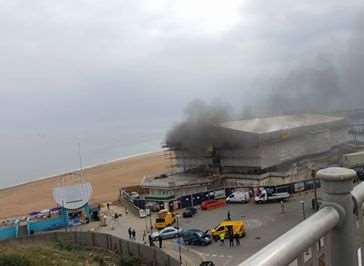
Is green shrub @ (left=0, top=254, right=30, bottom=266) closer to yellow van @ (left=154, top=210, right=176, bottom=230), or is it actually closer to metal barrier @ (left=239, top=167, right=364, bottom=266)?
yellow van @ (left=154, top=210, right=176, bottom=230)

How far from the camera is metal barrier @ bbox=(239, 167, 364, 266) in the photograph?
193 centimetres

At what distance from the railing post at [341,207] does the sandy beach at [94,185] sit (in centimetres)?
3440

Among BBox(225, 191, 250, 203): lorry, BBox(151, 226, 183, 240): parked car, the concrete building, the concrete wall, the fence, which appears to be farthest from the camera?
the concrete wall

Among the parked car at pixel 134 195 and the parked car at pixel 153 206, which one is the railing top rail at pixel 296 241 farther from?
the parked car at pixel 134 195

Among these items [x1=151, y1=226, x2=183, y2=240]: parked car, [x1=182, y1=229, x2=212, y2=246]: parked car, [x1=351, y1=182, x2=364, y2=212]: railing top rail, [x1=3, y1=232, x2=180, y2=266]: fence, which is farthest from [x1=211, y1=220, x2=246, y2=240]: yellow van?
[x1=351, y1=182, x2=364, y2=212]: railing top rail

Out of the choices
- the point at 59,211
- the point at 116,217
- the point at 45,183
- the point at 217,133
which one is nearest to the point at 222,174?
the point at 217,133

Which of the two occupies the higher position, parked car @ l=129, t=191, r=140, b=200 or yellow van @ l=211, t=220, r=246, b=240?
yellow van @ l=211, t=220, r=246, b=240

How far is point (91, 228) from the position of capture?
25.1 metres

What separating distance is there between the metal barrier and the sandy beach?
3439 cm

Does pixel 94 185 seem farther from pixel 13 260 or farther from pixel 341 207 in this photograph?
pixel 341 207

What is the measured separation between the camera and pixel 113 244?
66.2 ft

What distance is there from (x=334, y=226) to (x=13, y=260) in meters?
15.9

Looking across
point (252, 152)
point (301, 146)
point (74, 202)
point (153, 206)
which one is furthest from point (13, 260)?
point (301, 146)

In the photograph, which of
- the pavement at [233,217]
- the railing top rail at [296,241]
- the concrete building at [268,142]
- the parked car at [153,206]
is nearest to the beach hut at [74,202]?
the pavement at [233,217]
